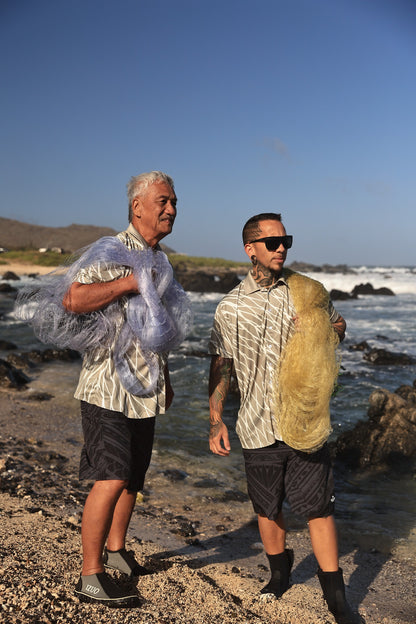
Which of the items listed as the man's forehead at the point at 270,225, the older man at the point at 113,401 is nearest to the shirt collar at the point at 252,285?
the man's forehead at the point at 270,225

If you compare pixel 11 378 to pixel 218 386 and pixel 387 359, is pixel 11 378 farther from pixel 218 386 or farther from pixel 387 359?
pixel 387 359

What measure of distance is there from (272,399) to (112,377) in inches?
35.1

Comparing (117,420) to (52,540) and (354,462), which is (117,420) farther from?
(354,462)

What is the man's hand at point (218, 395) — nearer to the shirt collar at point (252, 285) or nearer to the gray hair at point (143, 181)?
the shirt collar at point (252, 285)

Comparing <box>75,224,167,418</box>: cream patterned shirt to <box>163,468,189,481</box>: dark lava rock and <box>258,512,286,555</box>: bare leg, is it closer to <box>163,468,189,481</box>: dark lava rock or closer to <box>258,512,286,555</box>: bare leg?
<box>258,512,286,555</box>: bare leg

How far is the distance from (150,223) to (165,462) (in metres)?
4.35

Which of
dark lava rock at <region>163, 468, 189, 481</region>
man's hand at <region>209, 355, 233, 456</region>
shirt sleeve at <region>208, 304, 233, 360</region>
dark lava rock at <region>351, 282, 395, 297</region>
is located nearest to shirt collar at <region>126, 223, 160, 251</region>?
shirt sleeve at <region>208, 304, 233, 360</region>

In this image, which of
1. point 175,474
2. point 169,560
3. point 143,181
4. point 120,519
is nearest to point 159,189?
point 143,181

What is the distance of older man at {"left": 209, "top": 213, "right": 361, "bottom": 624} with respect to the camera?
295 cm

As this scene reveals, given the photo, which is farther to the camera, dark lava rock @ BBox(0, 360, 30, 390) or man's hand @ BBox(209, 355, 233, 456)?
dark lava rock @ BBox(0, 360, 30, 390)

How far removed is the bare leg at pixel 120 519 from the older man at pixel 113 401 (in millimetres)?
156

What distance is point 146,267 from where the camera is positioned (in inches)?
110

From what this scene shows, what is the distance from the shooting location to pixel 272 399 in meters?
3.04

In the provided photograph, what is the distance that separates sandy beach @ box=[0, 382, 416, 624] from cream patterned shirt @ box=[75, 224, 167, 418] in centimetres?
102
